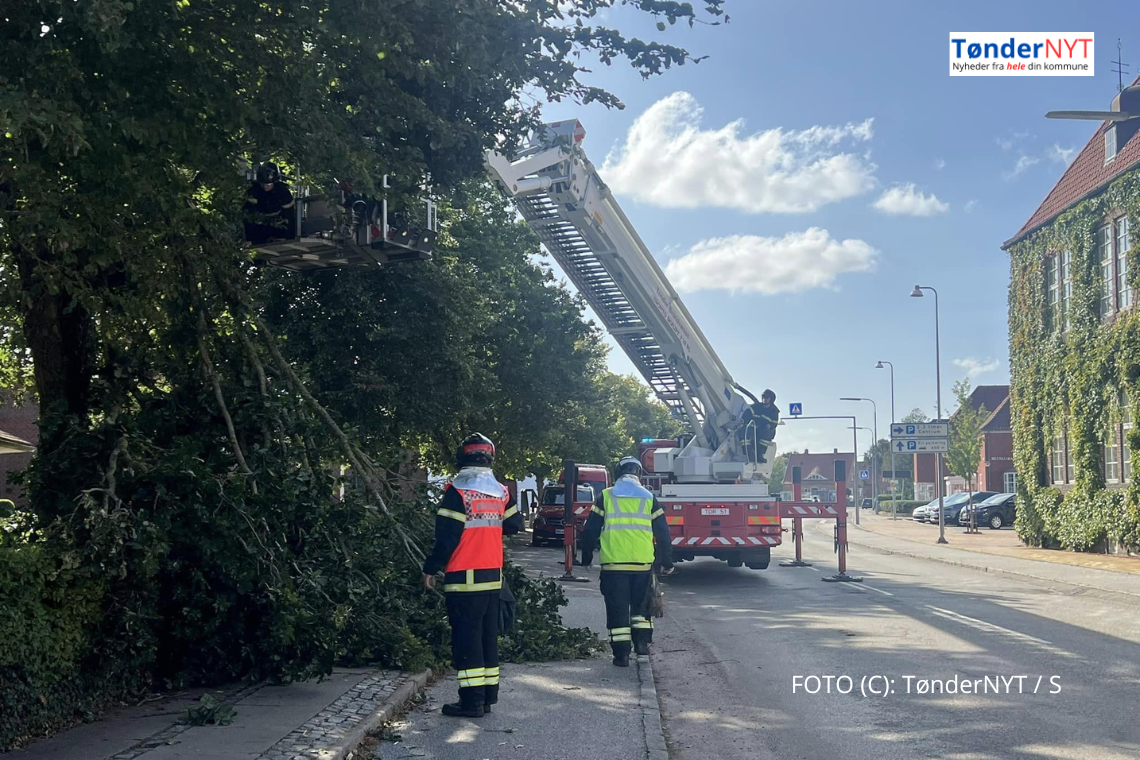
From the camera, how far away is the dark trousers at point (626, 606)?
29.8 feet

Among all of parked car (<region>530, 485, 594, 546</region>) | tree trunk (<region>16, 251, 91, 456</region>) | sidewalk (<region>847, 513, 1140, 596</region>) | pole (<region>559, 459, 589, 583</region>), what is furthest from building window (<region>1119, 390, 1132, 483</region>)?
tree trunk (<region>16, 251, 91, 456</region>)

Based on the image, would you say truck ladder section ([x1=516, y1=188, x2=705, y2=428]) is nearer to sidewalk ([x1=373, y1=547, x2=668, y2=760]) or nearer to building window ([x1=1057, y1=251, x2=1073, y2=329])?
sidewalk ([x1=373, y1=547, x2=668, y2=760])

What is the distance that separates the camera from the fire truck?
593 inches

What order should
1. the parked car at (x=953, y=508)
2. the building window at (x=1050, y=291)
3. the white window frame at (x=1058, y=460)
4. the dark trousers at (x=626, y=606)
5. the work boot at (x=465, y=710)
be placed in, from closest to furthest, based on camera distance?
the work boot at (x=465, y=710)
the dark trousers at (x=626, y=606)
the white window frame at (x=1058, y=460)
the building window at (x=1050, y=291)
the parked car at (x=953, y=508)

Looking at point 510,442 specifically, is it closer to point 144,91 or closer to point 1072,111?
point 1072,111

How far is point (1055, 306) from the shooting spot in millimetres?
27719

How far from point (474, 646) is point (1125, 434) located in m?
20.9

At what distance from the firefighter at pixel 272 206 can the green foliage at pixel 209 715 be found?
470 cm

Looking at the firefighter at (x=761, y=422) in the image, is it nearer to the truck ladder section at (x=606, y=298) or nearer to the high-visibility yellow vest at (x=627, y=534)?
the truck ladder section at (x=606, y=298)

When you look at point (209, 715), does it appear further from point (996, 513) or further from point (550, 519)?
point (996, 513)

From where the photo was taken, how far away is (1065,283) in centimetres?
2727

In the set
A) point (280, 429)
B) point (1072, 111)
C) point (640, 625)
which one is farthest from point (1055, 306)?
point (280, 429)

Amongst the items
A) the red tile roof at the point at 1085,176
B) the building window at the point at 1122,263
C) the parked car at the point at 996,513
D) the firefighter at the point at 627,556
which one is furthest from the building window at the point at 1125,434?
the parked car at the point at 996,513

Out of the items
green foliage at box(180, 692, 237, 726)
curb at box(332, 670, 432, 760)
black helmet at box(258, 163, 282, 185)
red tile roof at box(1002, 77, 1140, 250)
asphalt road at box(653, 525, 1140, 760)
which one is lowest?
asphalt road at box(653, 525, 1140, 760)
